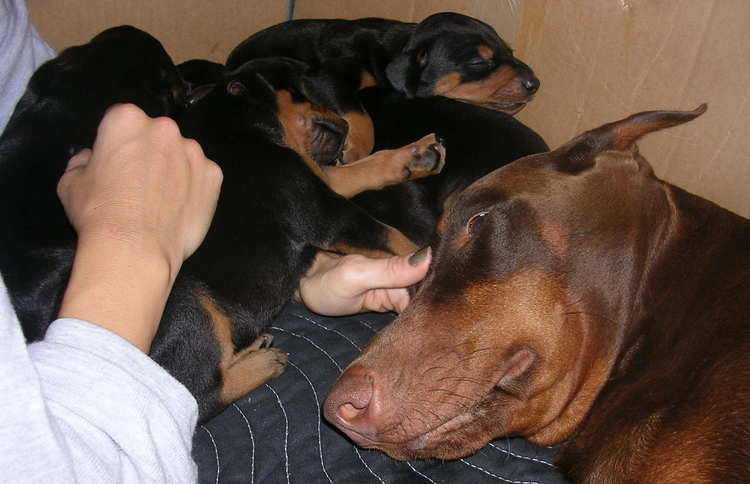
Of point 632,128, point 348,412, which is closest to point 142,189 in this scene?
point 348,412

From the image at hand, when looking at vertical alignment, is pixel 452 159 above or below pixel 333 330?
above

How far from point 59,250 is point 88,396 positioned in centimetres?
118

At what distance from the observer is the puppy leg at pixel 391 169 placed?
10.0 feet

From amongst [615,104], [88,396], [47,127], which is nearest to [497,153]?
[615,104]

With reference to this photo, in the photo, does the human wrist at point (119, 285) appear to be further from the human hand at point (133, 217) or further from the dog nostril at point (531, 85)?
the dog nostril at point (531, 85)

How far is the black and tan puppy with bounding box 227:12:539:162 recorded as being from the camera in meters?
3.54

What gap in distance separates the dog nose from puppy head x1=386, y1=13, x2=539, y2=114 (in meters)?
2.17

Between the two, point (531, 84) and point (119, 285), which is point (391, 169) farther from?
point (119, 285)

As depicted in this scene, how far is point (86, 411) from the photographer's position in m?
1.24

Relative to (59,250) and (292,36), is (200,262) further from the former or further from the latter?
(292,36)

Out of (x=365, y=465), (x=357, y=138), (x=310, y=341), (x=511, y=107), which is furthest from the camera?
(x=511, y=107)

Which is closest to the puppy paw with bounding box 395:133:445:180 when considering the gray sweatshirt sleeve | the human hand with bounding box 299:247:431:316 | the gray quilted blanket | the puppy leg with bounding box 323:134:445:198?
the puppy leg with bounding box 323:134:445:198

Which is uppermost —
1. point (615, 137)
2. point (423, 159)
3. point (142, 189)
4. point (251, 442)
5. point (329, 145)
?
point (615, 137)

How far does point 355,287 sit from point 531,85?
143cm
